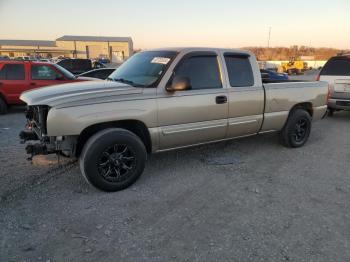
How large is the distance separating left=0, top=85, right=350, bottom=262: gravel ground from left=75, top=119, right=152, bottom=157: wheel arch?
0.55 m

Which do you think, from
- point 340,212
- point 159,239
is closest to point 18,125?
point 159,239

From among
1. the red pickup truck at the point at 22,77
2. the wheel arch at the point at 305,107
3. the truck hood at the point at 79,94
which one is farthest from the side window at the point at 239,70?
the red pickup truck at the point at 22,77

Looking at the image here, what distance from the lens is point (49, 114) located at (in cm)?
379

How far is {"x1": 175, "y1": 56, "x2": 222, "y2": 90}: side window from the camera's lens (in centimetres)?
475

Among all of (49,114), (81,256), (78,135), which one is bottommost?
(81,256)

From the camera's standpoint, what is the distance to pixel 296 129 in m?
6.34

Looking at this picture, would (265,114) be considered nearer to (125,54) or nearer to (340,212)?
(340,212)

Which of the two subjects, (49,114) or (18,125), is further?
(18,125)

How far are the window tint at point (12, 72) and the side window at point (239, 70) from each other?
734 cm

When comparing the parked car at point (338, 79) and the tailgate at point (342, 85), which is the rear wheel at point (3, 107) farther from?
the tailgate at point (342, 85)

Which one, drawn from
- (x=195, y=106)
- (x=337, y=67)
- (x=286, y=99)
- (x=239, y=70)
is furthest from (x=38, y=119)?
(x=337, y=67)

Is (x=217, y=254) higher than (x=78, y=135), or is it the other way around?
(x=78, y=135)

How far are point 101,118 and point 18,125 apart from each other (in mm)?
5310

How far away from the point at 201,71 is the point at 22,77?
23.8 feet
